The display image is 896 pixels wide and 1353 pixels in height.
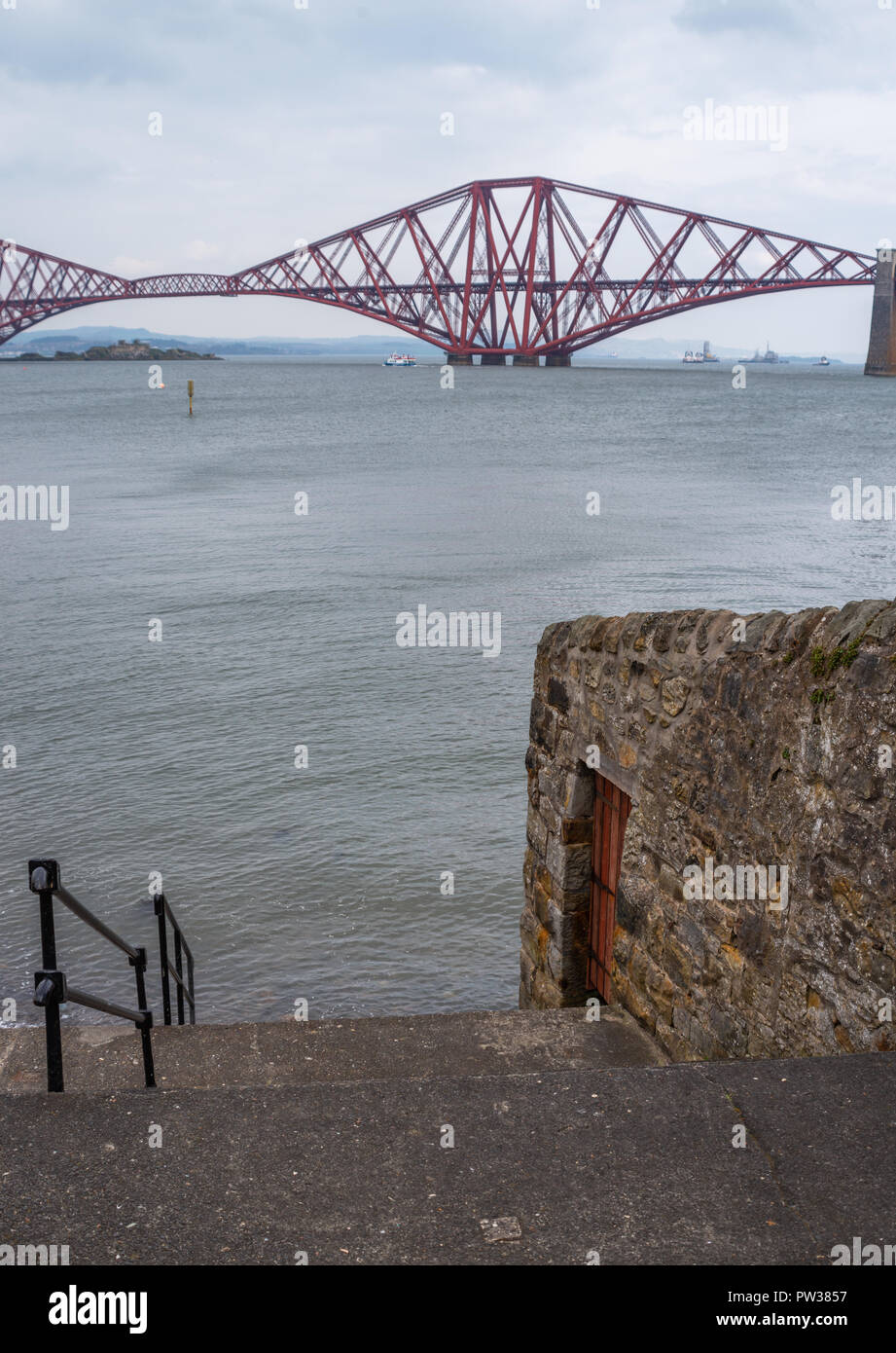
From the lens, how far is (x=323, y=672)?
61.4 feet

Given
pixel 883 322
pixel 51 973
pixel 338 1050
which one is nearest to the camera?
pixel 51 973

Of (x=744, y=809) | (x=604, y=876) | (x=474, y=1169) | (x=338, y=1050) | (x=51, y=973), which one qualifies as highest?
(x=744, y=809)

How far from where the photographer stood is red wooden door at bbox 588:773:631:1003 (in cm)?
614

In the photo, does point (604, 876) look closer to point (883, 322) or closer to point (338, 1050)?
→ point (338, 1050)

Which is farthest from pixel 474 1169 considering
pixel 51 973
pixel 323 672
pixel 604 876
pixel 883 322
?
pixel 883 322

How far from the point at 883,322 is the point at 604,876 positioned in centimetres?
12440

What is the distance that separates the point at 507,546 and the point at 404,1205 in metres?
28.1

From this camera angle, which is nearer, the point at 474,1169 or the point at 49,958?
the point at 474,1169

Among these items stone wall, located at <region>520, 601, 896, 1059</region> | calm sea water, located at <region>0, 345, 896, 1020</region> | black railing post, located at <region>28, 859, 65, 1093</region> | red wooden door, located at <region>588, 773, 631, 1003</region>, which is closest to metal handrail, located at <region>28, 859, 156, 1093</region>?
black railing post, located at <region>28, 859, 65, 1093</region>

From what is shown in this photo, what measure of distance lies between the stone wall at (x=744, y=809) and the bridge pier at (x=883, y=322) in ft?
384

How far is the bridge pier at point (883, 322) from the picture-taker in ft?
367

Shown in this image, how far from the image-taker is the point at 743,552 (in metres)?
29.2

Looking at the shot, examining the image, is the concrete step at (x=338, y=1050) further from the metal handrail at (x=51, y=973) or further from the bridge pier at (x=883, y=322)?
the bridge pier at (x=883, y=322)

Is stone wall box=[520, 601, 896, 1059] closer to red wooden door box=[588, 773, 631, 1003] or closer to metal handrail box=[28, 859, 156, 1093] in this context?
red wooden door box=[588, 773, 631, 1003]
